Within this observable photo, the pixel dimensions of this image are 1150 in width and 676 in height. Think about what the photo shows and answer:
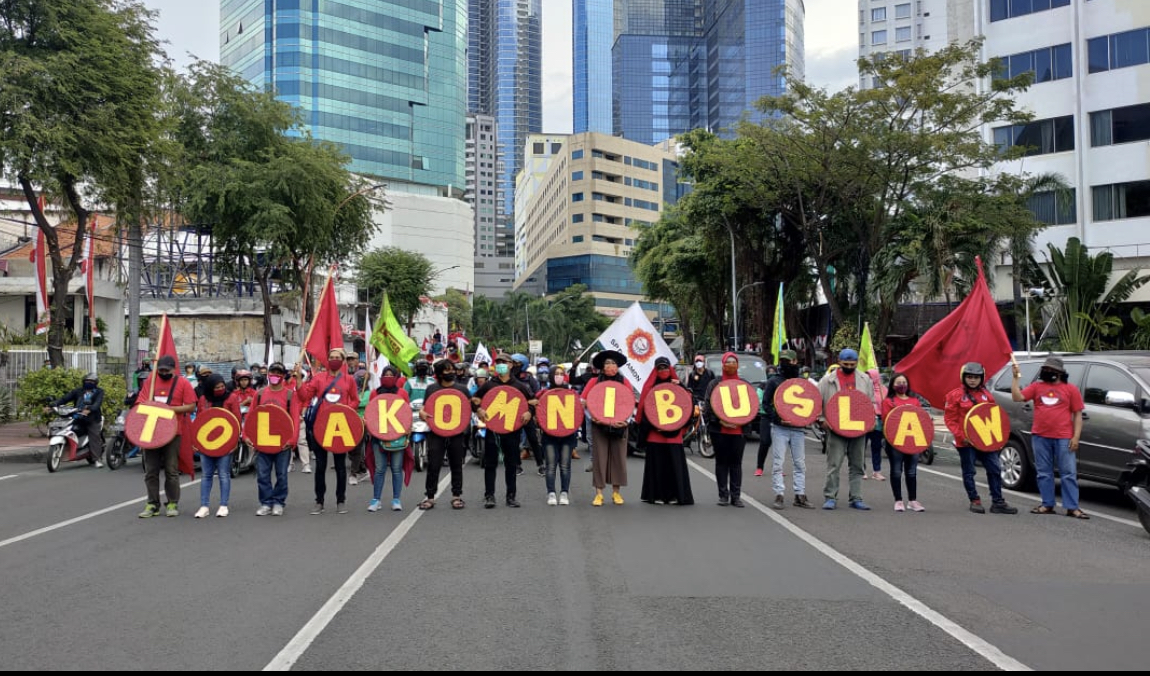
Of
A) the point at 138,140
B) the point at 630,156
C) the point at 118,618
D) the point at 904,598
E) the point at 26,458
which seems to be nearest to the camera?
the point at 118,618

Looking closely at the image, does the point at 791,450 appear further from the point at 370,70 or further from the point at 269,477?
the point at 370,70

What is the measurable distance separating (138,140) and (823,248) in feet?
87.6

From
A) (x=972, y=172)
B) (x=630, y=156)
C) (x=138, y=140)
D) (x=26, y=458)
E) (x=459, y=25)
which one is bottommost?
(x=26, y=458)

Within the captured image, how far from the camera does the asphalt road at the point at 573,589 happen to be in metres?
5.38

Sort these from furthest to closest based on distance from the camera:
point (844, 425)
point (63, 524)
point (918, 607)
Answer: point (844, 425), point (63, 524), point (918, 607)

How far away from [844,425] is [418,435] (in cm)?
678

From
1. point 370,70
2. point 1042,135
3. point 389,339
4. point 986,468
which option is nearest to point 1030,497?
point 986,468

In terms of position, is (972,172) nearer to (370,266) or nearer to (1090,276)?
(1090,276)

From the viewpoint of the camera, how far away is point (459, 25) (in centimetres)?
11250

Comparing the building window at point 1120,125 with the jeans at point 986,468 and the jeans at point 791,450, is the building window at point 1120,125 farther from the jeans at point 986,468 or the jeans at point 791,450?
the jeans at point 791,450

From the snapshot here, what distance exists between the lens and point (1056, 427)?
10344 mm

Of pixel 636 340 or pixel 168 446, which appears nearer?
pixel 168 446

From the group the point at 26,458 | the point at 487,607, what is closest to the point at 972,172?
the point at 26,458

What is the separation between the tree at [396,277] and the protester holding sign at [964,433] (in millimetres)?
54422
